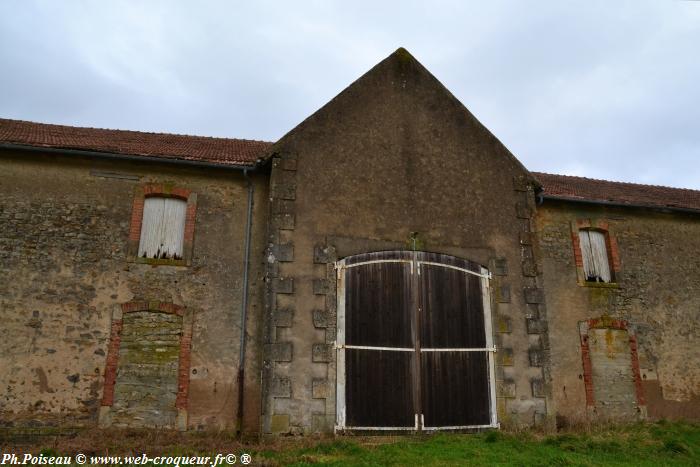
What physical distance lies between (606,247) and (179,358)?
10529 millimetres

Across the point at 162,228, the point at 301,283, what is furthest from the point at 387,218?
the point at 162,228

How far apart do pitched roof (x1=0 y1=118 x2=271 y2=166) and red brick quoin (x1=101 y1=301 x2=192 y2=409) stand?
305cm

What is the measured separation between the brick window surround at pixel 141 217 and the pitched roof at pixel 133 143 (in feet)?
2.26

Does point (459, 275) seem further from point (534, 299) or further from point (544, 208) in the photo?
point (544, 208)

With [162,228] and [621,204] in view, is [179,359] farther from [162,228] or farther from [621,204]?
[621,204]

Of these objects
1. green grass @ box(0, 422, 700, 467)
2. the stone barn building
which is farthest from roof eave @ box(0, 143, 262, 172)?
green grass @ box(0, 422, 700, 467)

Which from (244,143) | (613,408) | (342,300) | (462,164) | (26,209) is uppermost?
(244,143)

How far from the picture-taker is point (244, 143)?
1572 cm

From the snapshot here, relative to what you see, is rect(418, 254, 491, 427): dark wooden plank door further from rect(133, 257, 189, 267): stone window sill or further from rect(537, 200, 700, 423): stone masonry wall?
rect(133, 257, 189, 267): stone window sill

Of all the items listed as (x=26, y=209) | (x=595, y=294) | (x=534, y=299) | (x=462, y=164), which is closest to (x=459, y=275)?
(x=534, y=299)

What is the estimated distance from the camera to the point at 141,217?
12.0m

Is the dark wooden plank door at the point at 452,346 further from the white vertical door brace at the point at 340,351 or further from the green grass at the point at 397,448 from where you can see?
the white vertical door brace at the point at 340,351

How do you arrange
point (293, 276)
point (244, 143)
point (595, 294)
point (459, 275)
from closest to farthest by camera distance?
1. point (293, 276)
2. point (459, 275)
3. point (595, 294)
4. point (244, 143)

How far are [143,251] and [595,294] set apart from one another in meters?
10.4
